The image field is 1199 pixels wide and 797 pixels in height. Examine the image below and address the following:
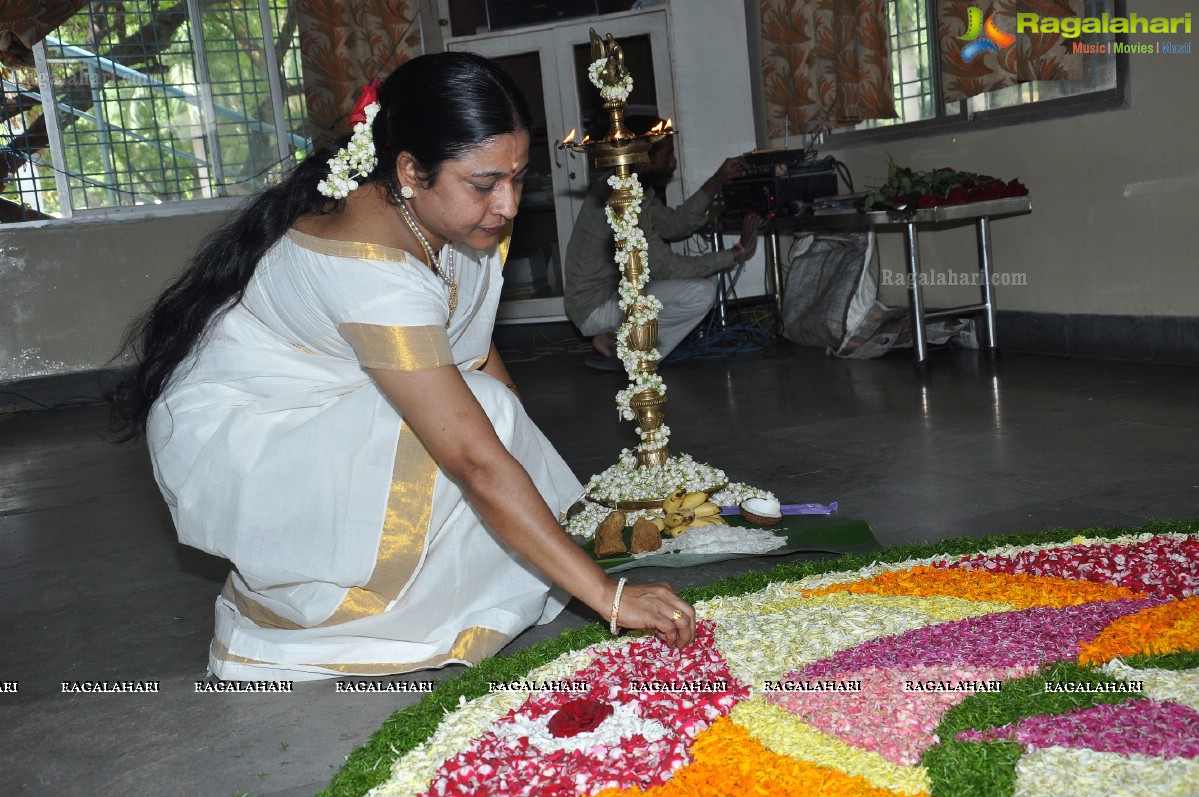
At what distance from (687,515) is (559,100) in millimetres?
5125

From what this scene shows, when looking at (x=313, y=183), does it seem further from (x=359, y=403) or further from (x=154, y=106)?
(x=154, y=106)

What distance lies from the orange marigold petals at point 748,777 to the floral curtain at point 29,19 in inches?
278

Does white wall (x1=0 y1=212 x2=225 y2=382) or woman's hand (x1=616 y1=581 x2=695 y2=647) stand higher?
white wall (x1=0 y1=212 x2=225 y2=382)

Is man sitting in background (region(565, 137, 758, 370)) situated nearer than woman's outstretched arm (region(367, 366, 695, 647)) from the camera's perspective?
No

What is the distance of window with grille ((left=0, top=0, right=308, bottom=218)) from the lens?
24.5 feet

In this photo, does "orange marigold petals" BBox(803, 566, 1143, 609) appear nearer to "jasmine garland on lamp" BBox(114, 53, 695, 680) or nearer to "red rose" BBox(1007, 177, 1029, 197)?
"jasmine garland on lamp" BBox(114, 53, 695, 680)

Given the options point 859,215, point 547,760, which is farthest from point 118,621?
point 859,215

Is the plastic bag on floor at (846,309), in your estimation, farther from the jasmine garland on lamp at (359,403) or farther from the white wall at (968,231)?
the jasmine garland on lamp at (359,403)

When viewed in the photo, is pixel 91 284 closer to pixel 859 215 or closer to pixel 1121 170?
pixel 859 215

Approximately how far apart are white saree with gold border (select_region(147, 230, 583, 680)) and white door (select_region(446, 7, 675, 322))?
5261 mm

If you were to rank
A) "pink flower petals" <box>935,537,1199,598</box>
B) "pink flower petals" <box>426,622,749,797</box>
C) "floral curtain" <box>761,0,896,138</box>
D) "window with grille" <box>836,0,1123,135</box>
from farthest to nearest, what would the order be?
"floral curtain" <box>761,0,896,138</box>
"window with grille" <box>836,0,1123,135</box>
"pink flower petals" <box>935,537,1199,598</box>
"pink flower petals" <box>426,622,749,797</box>

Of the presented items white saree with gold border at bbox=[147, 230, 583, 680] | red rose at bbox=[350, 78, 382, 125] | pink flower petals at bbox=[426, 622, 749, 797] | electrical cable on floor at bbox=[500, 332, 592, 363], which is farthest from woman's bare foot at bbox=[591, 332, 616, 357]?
pink flower petals at bbox=[426, 622, 749, 797]

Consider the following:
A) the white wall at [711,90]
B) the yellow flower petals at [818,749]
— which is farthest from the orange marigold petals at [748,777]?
the white wall at [711,90]

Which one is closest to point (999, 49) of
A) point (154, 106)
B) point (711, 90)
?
point (711, 90)
